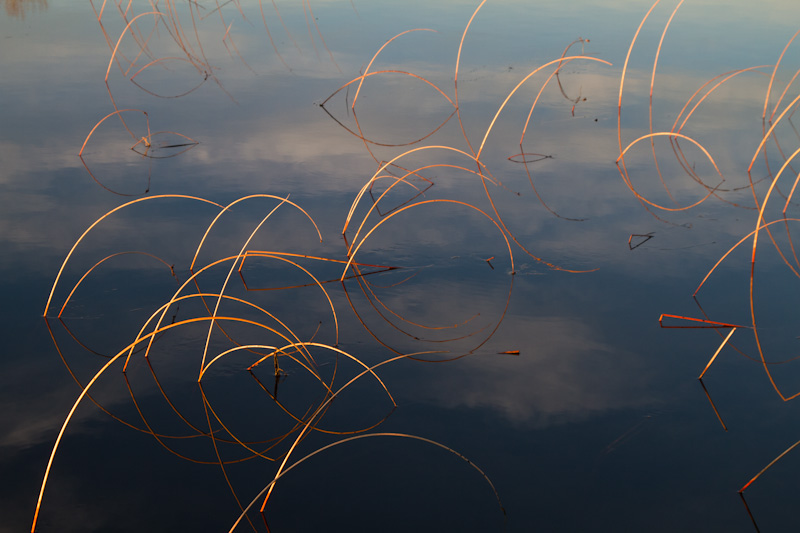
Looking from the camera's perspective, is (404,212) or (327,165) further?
(327,165)

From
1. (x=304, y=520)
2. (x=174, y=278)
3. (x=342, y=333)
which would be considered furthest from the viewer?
(x=174, y=278)

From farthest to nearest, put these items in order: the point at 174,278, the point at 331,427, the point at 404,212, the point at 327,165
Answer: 1. the point at 327,165
2. the point at 404,212
3. the point at 174,278
4. the point at 331,427

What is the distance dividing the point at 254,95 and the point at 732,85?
5.74 meters

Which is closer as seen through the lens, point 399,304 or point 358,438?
point 358,438

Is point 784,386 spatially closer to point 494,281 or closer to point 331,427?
point 494,281

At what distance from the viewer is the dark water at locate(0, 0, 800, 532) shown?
308cm

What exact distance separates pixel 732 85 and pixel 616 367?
20.2 ft

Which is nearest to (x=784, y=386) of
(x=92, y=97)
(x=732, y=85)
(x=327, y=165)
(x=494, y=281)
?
(x=494, y=281)

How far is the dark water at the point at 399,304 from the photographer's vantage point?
121 inches

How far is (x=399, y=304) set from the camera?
4445 mm

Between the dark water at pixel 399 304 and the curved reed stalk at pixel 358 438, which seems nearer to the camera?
the curved reed stalk at pixel 358 438

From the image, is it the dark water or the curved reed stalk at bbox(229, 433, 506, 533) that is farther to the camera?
the dark water

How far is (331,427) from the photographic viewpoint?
3.42 meters

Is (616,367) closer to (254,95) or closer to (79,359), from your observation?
(79,359)
